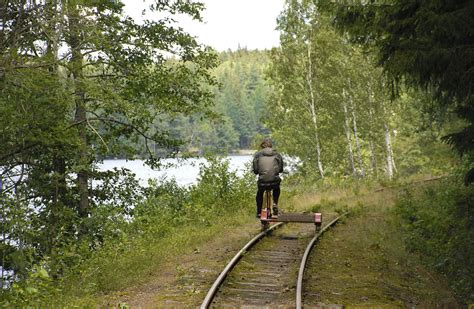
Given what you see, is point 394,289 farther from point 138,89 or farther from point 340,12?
point 138,89

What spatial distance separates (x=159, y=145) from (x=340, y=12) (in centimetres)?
952

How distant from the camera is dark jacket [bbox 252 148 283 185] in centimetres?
1261

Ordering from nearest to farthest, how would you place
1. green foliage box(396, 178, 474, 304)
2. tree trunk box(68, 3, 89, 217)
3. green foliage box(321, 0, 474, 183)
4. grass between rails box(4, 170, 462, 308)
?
green foliage box(321, 0, 474, 183), grass between rails box(4, 170, 462, 308), green foliage box(396, 178, 474, 304), tree trunk box(68, 3, 89, 217)

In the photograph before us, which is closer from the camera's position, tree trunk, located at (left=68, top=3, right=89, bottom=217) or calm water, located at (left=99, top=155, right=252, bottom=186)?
tree trunk, located at (left=68, top=3, right=89, bottom=217)

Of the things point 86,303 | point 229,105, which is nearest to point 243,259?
point 86,303

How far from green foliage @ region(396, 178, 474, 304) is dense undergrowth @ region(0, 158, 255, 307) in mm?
5423

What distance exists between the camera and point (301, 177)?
37.3 meters

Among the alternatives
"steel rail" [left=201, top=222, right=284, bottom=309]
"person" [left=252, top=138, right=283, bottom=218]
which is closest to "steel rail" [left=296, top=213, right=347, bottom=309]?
"steel rail" [left=201, top=222, right=284, bottom=309]

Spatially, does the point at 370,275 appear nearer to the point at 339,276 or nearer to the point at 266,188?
the point at 339,276

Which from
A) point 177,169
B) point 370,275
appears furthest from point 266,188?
point 177,169

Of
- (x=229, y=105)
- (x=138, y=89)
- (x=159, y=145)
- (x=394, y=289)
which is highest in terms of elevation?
(x=229, y=105)

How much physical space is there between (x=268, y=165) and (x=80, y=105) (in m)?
5.75

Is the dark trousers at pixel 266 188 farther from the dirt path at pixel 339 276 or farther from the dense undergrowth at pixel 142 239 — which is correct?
the dense undergrowth at pixel 142 239

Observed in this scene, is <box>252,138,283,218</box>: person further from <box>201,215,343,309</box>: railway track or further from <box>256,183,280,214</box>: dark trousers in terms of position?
<box>201,215,343,309</box>: railway track
